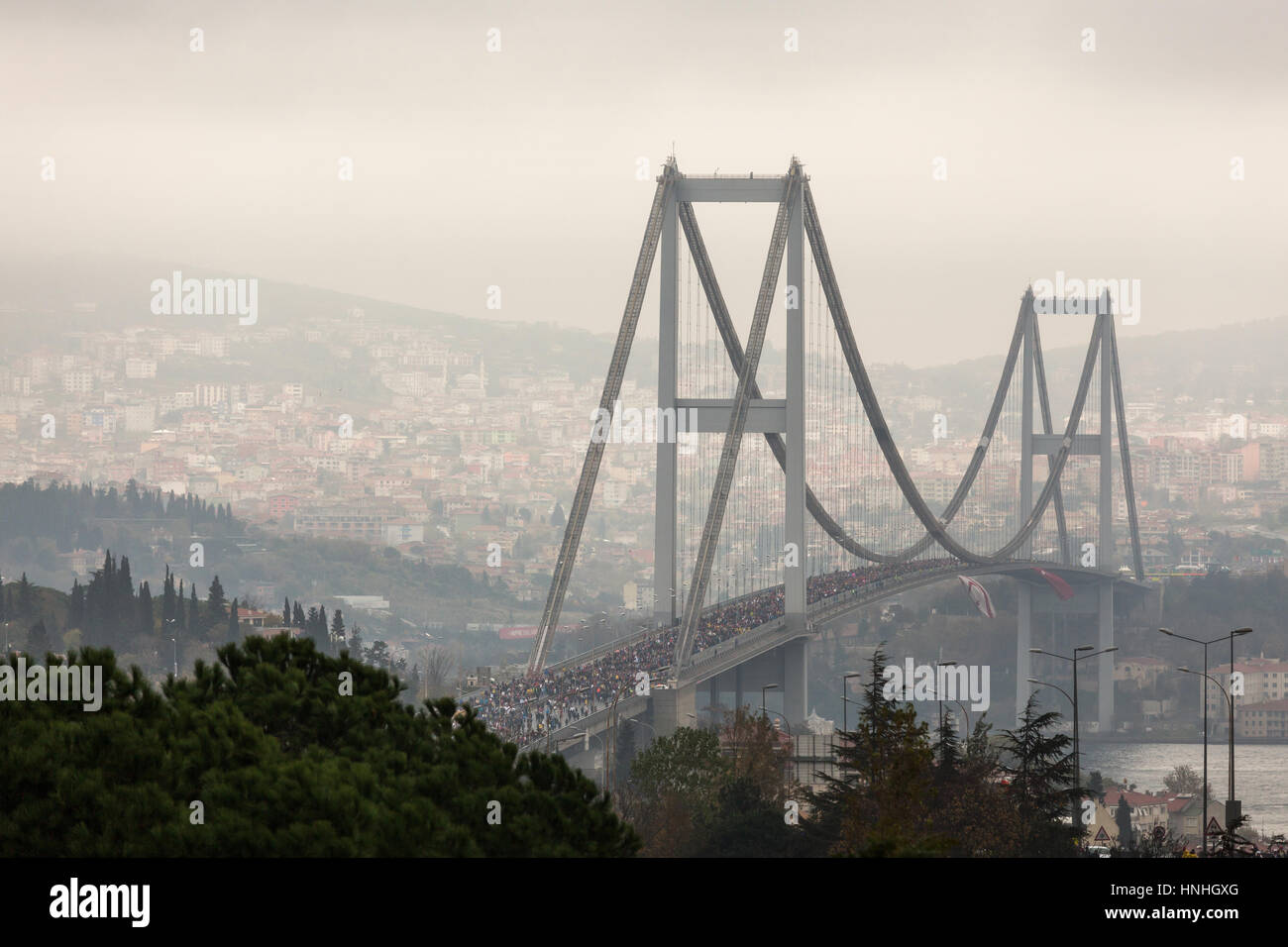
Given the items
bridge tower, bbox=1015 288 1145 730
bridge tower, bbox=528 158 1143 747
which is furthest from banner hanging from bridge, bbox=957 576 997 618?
bridge tower, bbox=1015 288 1145 730

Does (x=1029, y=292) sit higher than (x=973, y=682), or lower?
higher

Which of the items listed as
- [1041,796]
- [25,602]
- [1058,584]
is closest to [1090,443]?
[1058,584]

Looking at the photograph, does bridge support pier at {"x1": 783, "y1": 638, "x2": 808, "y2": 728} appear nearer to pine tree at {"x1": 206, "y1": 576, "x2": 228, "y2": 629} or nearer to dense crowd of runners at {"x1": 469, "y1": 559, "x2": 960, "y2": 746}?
dense crowd of runners at {"x1": 469, "y1": 559, "x2": 960, "y2": 746}

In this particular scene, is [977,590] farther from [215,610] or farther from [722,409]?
[215,610]
